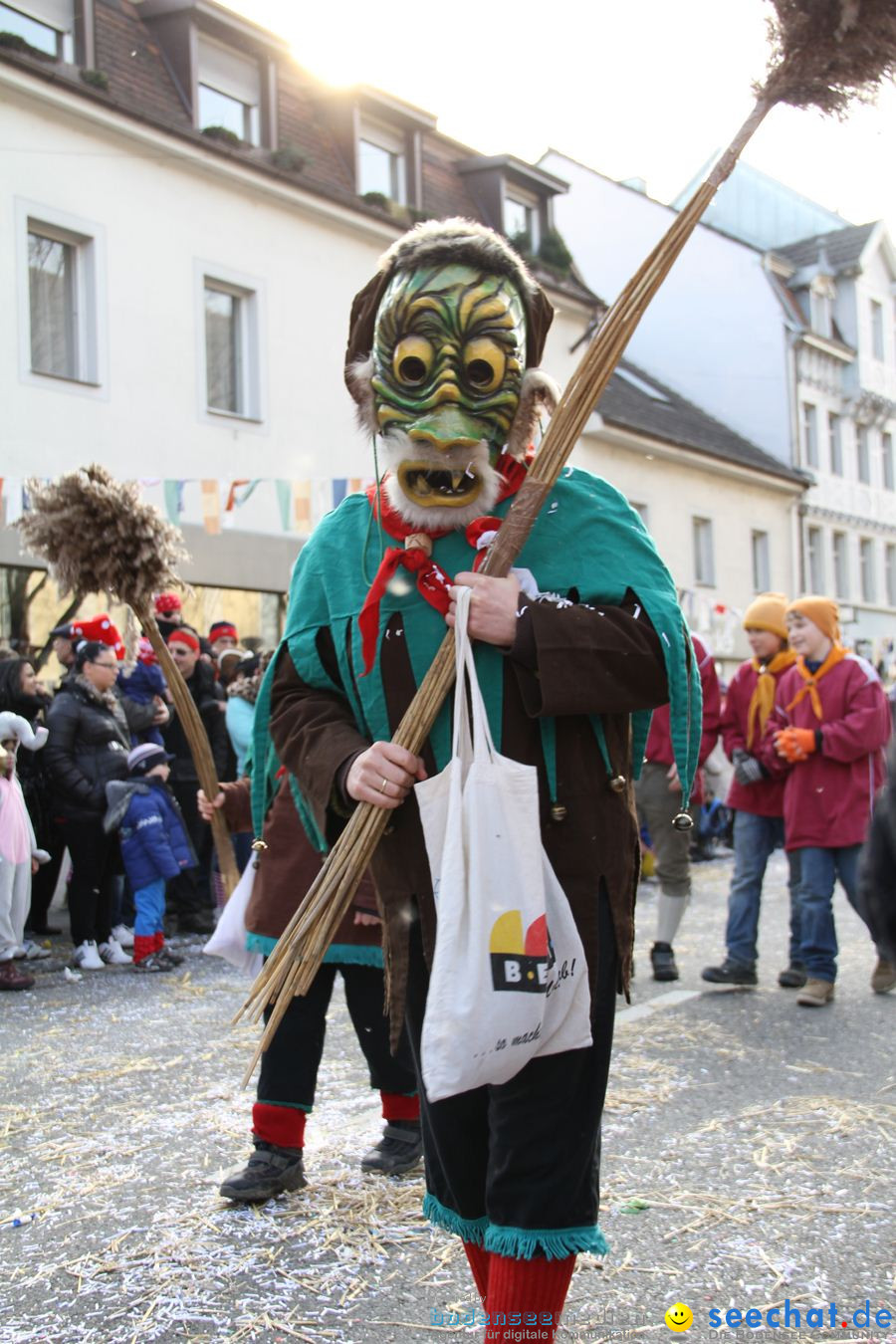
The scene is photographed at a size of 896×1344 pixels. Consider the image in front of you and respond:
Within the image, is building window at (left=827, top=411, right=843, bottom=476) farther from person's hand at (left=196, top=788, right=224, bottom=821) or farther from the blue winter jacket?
person's hand at (left=196, top=788, right=224, bottom=821)

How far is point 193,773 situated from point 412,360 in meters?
6.81

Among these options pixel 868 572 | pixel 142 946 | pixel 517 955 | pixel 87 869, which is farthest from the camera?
pixel 868 572

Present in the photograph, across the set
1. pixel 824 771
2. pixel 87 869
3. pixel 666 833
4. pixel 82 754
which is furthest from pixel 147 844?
pixel 824 771

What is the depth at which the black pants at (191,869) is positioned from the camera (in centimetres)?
895

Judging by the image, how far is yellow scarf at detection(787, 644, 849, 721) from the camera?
6.67 meters

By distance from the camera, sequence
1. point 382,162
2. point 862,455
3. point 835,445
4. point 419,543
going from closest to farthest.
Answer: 1. point 419,543
2. point 382,162
3. point 835,445
4. point 862,455

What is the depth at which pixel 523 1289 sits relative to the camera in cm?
227

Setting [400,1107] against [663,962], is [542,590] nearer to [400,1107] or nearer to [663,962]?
[400,1107]

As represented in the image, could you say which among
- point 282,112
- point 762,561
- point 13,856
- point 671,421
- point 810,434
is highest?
point 282,112

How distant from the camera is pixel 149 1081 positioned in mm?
5051

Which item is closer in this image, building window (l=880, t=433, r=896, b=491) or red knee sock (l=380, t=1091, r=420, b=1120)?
red knee sock (l=380, t=1091, r=420, b=1120)

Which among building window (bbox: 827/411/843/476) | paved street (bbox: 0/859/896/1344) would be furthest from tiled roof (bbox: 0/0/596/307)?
building window (bbox: 827/411/843/476)

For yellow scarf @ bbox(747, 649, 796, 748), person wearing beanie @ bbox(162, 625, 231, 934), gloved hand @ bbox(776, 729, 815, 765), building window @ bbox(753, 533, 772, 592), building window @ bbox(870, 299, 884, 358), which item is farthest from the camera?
building window @ bbox(870, 299, 884, 358)

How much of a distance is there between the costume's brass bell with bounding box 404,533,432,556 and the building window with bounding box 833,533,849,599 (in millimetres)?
30102
